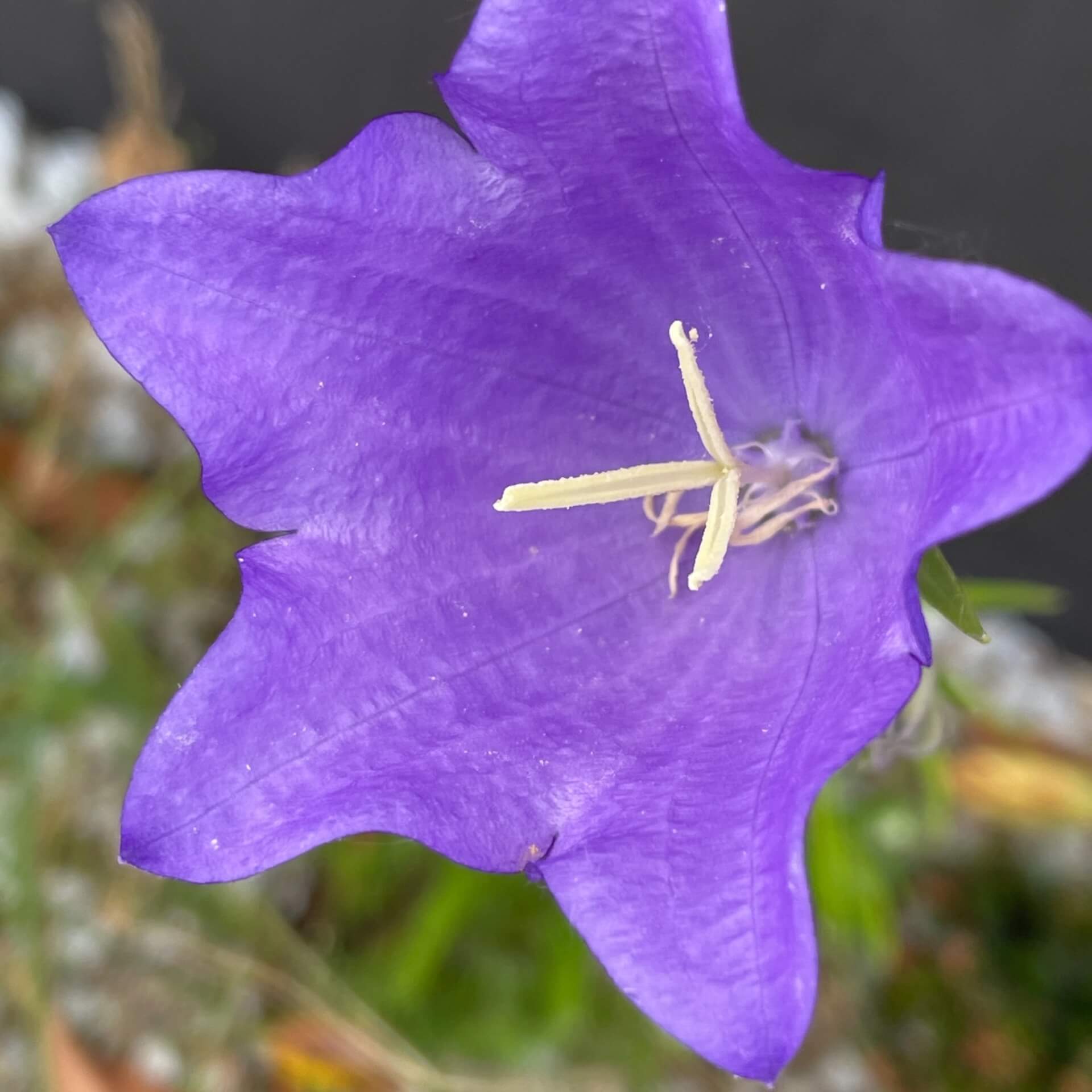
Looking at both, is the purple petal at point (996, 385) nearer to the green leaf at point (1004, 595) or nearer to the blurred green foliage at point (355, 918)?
the green leaf at point (1004, 595)

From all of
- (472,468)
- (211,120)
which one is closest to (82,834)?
(211,120)

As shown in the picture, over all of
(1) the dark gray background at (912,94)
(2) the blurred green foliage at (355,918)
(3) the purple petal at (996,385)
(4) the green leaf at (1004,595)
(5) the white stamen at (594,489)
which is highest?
(3) the purple petal at (996,385)

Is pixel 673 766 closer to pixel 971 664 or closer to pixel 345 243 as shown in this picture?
pixel 345 243

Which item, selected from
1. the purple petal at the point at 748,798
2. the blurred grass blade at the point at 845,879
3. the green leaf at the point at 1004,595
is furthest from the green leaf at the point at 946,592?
the blurred grass blade at the point at 845,879

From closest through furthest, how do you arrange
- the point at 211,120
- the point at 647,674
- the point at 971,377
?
the point at 971,377 < the point at 647,674 < the point at 211,120

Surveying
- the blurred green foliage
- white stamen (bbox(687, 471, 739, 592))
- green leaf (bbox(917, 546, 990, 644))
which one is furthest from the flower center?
the blurred green foliage

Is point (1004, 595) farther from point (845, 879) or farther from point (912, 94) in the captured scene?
point (912, 94)
